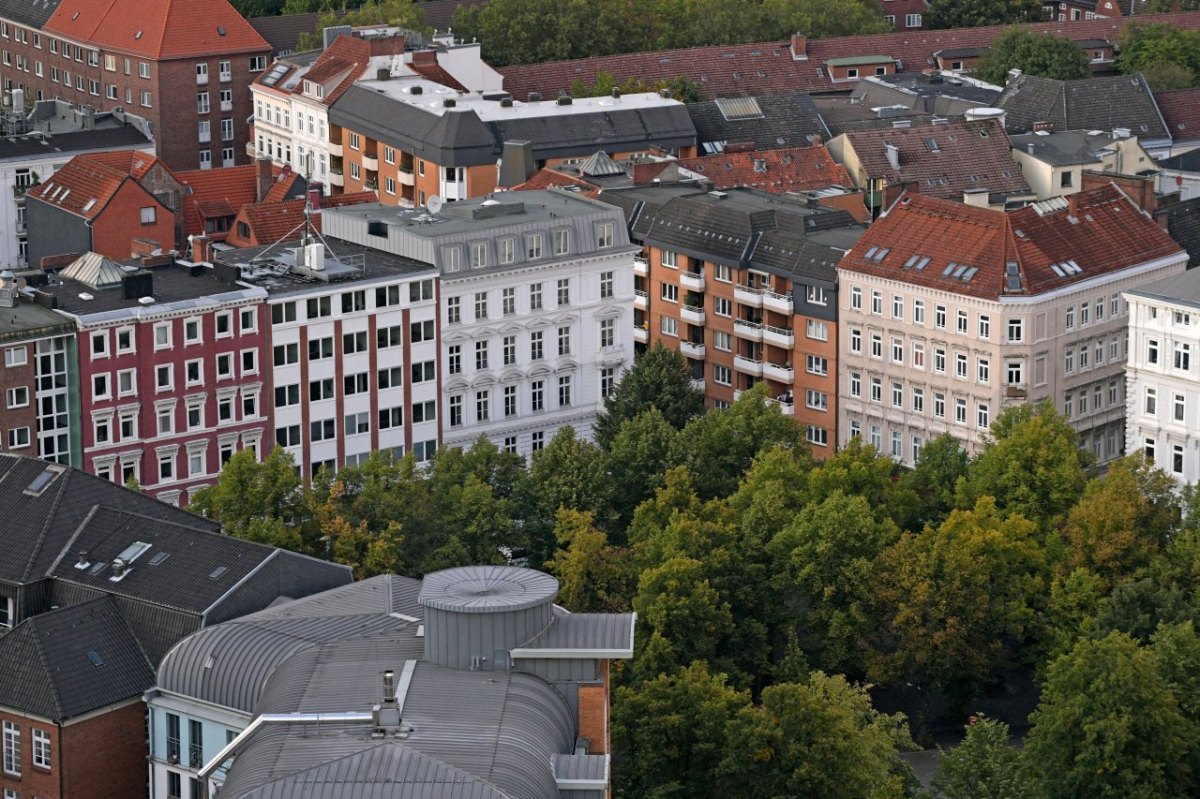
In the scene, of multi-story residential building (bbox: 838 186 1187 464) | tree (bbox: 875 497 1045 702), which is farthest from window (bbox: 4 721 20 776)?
multi-story residential building (bbox: 838 186 1187 464)

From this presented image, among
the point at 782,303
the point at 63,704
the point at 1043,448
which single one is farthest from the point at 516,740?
the point at 782,303

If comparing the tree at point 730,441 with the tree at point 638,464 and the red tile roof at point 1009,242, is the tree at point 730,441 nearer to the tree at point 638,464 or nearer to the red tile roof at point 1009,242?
the tree at point 638,464

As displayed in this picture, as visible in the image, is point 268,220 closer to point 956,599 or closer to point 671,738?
point 956,599

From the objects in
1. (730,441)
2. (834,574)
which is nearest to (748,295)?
(730,441)

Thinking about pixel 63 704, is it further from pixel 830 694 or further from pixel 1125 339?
pixel 1125 339

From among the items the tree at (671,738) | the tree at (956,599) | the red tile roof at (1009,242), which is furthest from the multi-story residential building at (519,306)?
the tree at (671,738)
